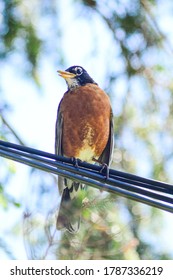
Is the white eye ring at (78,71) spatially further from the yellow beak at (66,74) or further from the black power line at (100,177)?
the black power line at (100,177)

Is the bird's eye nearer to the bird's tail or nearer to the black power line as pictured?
the bird's tail

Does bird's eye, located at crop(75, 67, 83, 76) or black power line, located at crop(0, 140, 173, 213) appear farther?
bird's eye, located at crop(75, 67, 83, 76)

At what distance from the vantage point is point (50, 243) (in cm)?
495

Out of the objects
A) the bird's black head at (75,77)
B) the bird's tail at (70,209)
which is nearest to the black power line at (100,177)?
the bird's tail at (70,209)

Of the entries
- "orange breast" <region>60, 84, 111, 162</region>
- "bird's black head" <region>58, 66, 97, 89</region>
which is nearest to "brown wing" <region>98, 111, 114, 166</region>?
"orange breast" <region>60, 84, 111, 162</region>

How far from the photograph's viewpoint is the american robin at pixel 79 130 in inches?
211

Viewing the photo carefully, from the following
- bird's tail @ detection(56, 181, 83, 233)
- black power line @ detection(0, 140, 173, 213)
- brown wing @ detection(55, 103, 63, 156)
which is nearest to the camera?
black power line @ detection(0, 140, 173, 213)

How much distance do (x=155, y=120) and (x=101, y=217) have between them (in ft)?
6.08

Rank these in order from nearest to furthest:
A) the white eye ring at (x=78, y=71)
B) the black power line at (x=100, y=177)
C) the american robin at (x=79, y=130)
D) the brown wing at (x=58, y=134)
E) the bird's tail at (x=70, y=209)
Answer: the black power line at (x=100, y=177) → the bird's tail at (x=70, y=209) → the american robin at (x=79, y=130) → the brown wing at (x=58, y=134) → the white eye ring at (x=78, y=71)

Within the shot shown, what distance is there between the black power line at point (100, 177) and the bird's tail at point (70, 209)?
4.69 ft

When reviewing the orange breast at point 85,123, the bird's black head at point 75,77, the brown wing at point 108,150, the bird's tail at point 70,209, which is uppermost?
the bird's black head at point 75,77

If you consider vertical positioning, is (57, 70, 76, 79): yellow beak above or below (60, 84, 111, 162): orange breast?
above

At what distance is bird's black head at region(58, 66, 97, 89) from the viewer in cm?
567

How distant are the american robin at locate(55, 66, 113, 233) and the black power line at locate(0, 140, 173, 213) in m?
1.62
